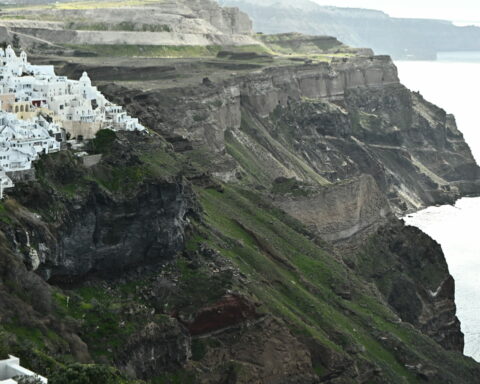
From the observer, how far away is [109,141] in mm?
101188

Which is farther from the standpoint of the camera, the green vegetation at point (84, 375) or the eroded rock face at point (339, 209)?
the eroded rock face at point (339, 209)

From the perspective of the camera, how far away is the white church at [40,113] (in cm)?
9088

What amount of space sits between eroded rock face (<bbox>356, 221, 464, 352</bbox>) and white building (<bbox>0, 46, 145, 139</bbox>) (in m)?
38.6

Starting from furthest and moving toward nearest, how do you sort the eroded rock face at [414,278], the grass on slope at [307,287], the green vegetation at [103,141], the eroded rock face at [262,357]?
the eroded rock face at [414,278], the grass on slope at [307,287], the green vegetation at [103,141], the eroded rock face at [262,357]

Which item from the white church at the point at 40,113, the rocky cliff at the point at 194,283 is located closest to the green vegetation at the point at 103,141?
the rocky cliff at the point at 194,283

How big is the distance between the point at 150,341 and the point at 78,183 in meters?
12.4

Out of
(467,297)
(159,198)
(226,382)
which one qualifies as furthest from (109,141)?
(467,297)

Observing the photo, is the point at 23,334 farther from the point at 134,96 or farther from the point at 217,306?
the point at 134,96

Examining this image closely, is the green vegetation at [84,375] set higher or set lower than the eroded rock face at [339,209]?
higher

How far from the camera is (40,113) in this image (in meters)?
Answer: 101

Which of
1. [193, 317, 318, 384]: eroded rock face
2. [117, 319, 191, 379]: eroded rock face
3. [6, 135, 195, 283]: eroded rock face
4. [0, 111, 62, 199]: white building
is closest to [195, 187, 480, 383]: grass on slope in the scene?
[193, 317, 318, 384]: eroded rock face

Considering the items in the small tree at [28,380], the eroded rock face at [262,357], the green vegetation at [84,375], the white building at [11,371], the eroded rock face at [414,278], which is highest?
the small tree at [28,380]

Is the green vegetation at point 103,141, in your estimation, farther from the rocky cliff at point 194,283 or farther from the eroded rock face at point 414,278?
the eroded rock face at point 414,278

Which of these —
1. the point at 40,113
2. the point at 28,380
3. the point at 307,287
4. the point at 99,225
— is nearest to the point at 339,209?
the point at 307,287
